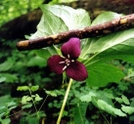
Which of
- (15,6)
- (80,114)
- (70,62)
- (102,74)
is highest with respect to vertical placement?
(70,62)

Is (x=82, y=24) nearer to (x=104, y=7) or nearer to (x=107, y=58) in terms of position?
(x=107, y=58)

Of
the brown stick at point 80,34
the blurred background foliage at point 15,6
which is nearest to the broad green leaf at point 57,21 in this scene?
the brown stick at point 80,34

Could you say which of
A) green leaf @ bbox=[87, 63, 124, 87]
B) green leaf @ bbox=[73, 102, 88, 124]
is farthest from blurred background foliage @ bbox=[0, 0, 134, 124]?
green leaf @ bbox=[87, 63, 124, 87]

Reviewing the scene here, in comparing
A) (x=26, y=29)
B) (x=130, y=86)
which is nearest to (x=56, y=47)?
(x=130, y=86)

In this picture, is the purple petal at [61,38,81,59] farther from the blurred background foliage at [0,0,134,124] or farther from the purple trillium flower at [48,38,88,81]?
the blurred background foliage at [0,0,134,124]

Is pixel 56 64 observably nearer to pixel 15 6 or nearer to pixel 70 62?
pixel 70 62

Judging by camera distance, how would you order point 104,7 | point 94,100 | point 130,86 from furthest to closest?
point 104,7
point 130,86
point 94,100

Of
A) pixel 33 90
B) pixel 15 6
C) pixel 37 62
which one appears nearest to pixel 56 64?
pixel 33 90
